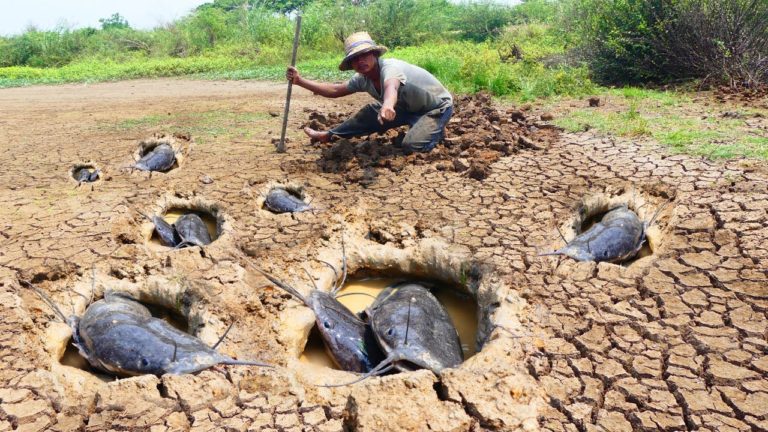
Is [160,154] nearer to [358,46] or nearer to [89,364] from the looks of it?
[358,46]

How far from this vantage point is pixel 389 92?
5266 mm

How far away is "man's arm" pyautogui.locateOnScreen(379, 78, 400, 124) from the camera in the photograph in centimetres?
497

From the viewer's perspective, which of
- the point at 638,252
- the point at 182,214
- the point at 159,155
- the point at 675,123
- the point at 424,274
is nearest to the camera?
the point at 638,252

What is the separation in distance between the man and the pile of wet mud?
135 mm

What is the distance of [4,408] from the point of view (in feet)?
9.12

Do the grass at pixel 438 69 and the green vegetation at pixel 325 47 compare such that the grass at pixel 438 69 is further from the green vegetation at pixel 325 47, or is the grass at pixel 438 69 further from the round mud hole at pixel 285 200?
the round mud hole at pixel 285 200

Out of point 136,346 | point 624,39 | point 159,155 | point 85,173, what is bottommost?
point 136,346

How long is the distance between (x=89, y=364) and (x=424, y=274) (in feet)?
7.49

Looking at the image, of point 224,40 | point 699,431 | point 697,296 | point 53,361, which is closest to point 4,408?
point 53,361

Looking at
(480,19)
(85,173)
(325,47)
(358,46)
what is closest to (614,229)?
(358,46)

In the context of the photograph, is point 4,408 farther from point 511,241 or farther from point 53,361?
point 511,241

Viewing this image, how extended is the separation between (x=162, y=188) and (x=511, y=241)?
3183 mm

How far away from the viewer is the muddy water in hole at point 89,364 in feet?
11.0

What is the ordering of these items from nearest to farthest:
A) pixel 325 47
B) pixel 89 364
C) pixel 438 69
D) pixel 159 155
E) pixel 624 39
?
pixel 89 364, pixel 159 155, pixel 624 39, pixel 438 69, pixel 325 47
